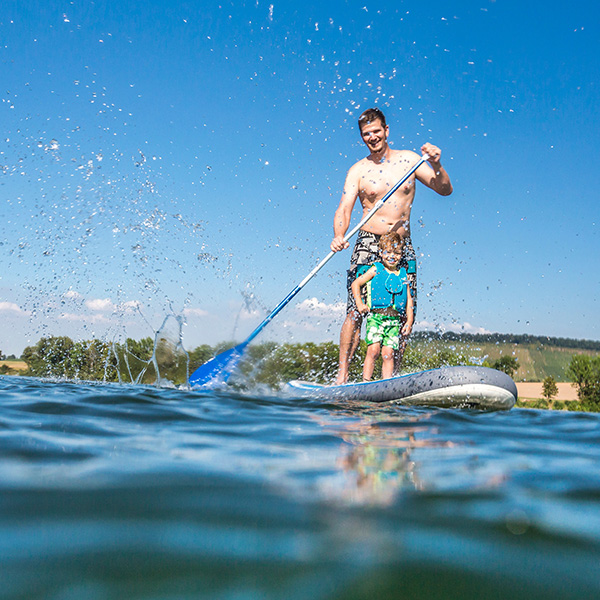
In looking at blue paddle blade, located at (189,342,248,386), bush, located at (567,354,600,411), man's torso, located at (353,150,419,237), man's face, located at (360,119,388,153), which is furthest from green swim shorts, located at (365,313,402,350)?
bush, located at (567,354,600,411)

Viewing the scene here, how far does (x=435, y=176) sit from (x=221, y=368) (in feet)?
9.60

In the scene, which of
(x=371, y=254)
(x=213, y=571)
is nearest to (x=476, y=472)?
(x=213, y=571)

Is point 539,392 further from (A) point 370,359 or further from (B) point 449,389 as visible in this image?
(B) point 449,389

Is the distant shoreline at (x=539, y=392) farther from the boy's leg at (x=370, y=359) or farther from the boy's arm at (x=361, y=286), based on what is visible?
the boy's arm at (x=361, y=286)

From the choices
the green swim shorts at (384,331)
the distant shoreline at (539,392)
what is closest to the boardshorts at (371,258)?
the green swim shorts at (384,331)

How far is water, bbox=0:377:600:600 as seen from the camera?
84cm

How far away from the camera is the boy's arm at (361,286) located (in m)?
5.07

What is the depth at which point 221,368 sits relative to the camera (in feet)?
18.0

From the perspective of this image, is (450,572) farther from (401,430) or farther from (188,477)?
(401,430)

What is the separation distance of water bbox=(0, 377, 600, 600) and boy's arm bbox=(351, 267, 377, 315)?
2.72 metres

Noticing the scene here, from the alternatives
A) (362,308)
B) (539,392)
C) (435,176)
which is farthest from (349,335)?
(539,392)

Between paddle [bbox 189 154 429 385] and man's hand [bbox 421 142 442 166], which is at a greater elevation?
man's hand [bbox 421 142 442 166]

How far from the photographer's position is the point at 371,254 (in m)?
5.12

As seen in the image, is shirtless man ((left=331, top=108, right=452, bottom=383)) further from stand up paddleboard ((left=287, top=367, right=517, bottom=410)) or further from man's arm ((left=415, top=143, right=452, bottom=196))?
stand up paddleboard ((left=287, top=367, right=517, bottom=410))
